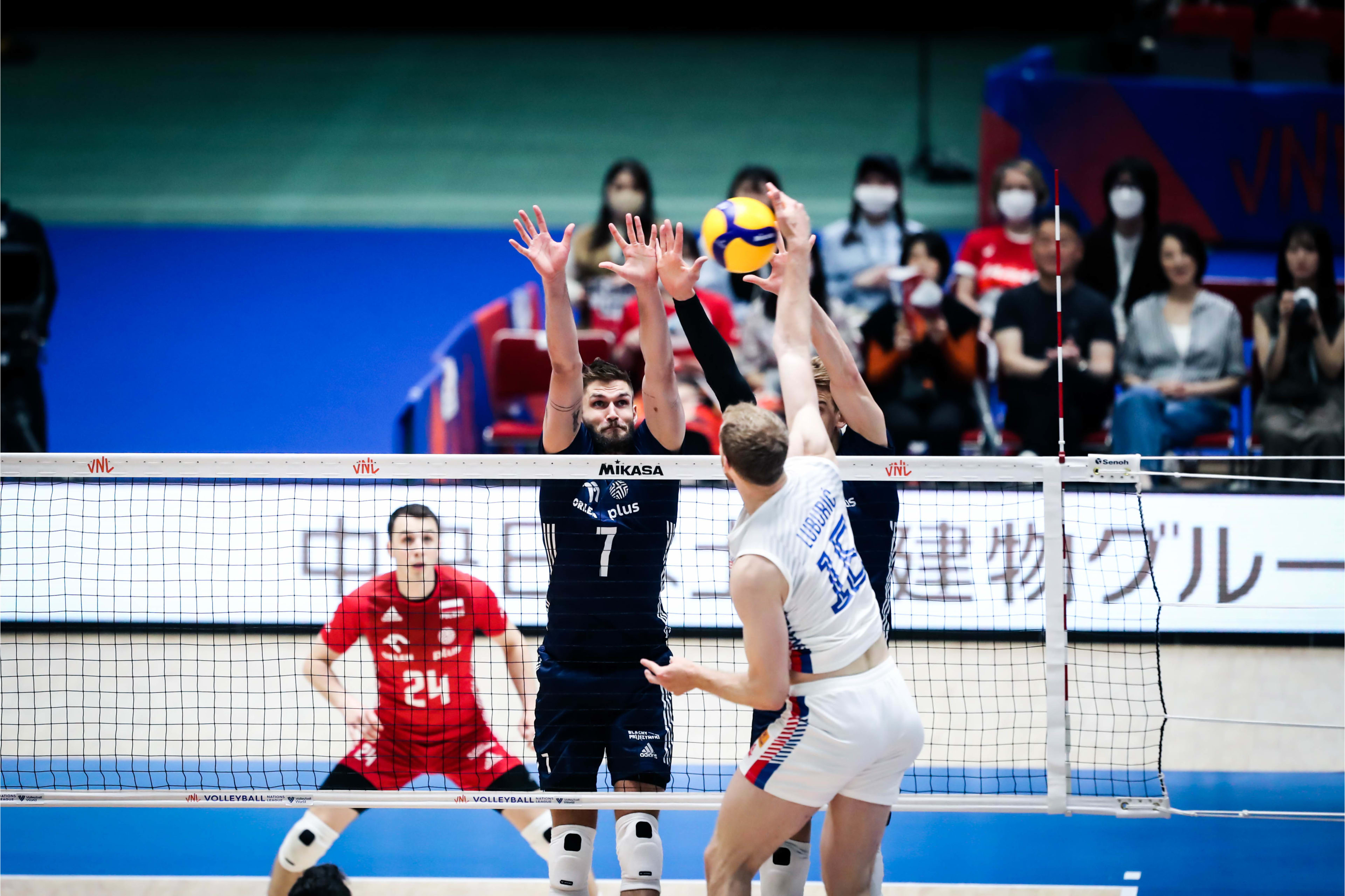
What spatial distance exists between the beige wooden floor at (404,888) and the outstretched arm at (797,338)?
2422 mm

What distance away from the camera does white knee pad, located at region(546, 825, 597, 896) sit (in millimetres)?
5129

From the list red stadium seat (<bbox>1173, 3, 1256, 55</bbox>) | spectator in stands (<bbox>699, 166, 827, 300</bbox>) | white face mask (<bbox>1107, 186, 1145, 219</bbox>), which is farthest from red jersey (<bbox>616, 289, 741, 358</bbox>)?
red stadium seat (<bbox>1173, 3, 1256, 55</bbox>)

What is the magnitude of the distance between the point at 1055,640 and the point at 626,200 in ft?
20.7

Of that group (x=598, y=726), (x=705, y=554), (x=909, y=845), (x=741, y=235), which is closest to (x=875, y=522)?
(x=741, y=235)

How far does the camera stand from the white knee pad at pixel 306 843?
18.5ft

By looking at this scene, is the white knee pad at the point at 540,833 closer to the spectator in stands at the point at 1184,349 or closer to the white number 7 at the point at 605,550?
the white number 7 at the point at 605,550

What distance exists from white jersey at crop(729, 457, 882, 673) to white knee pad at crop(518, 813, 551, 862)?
1936mm

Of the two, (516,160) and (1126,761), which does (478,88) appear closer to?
(516,160)

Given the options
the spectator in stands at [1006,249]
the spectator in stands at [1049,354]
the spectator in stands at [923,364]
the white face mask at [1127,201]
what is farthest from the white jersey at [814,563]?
the white face mask at [1127,201]

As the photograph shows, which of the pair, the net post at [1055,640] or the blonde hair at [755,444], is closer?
the blonde hair at [755,444]

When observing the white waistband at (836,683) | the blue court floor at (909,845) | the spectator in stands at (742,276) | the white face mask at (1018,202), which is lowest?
the blue court floor at (909,845)

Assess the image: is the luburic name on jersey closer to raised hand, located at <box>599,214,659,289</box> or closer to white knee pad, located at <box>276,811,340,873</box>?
raised hand, located at <box>599,214,659,289</box>

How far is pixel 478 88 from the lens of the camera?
76.0 ft

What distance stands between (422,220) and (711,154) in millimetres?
4537
